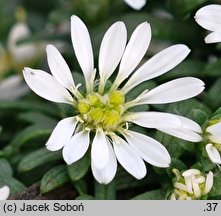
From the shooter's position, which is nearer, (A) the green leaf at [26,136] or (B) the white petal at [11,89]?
(A) the green leaf at [26,136]

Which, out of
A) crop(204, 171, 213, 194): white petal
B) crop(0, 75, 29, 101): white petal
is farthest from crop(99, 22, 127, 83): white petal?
crop(0, 75, 29, 101): white petal

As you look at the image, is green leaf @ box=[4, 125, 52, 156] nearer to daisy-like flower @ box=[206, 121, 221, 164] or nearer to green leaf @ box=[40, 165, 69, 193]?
green leaf @ box=[40, 165, 69, 193]

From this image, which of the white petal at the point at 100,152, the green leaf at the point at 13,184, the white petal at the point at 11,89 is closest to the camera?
the white petal at the point at 100,152

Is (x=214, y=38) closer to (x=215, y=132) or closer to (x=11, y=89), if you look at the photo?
(x=215, y=132)

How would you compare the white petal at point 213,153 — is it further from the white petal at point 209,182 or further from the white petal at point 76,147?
the white petal at point 76,147

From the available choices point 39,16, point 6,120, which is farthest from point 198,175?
point 39,16

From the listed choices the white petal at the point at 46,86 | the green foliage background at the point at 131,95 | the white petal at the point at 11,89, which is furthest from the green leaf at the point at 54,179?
the white petal at the point at 11,89

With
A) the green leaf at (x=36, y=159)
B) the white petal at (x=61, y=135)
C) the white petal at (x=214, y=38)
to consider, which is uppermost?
the white petal at (x=214, y=38)

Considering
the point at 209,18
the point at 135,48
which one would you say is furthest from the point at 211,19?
the point at 135,48
